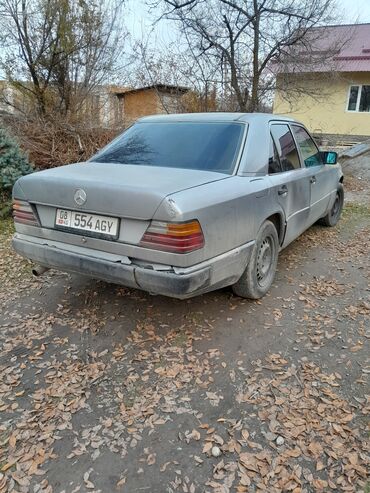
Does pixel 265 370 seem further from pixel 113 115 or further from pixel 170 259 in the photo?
pixel 113 115

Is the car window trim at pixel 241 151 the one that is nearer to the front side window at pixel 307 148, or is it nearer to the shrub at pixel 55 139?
the front side window at pixel 307 148

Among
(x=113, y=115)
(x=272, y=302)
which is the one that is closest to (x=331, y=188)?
(x=272, y=302)

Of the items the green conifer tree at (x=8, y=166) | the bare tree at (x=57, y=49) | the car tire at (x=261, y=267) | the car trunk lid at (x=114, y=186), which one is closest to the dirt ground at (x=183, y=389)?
the car tire at (x=261, y=267)

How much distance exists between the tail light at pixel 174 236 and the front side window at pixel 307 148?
98.5 inches

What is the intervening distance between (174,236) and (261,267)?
56.0 inches

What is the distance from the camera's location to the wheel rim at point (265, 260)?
3.43 metres

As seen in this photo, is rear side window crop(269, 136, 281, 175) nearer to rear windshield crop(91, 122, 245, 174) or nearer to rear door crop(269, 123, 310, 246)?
rear door crop(269, 123, 310, 246)

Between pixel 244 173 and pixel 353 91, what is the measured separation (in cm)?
1908

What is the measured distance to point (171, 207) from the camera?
2.31 meters

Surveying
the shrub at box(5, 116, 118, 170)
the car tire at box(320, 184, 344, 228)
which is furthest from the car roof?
the shrub at box(5, 116, 118, 170)

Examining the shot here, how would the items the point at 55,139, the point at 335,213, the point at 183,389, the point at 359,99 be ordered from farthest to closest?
1. the point at 359,99
2. the point at 55,139
3. the point at 335,213
4. the point at 183,389

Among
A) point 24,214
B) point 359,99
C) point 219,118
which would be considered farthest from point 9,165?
point 359,99

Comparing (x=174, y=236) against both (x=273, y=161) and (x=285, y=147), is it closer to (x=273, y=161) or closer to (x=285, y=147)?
(x=273, y=161)

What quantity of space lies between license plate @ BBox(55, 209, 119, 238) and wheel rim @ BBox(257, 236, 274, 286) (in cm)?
142
